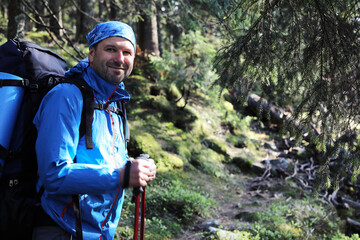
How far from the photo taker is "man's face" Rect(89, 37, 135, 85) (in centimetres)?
203

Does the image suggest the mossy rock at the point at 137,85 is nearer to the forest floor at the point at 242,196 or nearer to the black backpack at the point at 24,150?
the forest floor at the point at 242,196

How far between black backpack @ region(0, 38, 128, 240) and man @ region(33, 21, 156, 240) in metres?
0.06

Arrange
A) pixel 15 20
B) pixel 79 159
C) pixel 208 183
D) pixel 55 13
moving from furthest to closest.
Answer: pixel 208 183, pixel 55 13, pixel 15 20, pixel 79 159

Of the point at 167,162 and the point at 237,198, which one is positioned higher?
the point at 167,162

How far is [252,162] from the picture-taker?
11031 millimetres

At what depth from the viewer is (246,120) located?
1356 cm

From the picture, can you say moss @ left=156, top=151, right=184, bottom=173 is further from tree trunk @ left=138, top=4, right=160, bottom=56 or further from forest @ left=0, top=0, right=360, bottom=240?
tree trunk @ left=138, top=4, right=160, bottom=56

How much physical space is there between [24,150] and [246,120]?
12488 mm

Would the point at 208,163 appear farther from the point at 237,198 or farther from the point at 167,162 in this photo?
the point at 167,162

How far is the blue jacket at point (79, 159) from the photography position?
1621 mm

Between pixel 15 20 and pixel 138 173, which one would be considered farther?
pixel 15 20

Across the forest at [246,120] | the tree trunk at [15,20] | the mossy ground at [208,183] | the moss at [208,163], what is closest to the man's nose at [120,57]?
the forest at [246,120]

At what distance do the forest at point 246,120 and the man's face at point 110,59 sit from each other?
1.79 metres

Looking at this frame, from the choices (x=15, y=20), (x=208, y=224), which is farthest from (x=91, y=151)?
(x=208, y=224)
